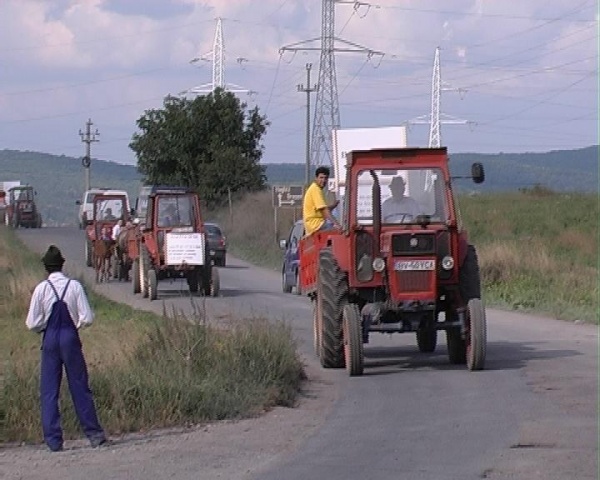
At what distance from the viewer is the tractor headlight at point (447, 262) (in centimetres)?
1658

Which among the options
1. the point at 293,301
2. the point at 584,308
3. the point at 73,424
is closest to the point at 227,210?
the point at 293,301

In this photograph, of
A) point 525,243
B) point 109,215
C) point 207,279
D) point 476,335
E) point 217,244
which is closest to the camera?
point 476,335

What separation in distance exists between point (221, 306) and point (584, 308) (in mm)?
7175

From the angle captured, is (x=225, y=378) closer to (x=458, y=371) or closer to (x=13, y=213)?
(x=458, y=371)

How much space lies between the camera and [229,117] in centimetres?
6775

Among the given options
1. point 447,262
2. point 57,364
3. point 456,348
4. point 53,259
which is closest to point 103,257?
point 456,348

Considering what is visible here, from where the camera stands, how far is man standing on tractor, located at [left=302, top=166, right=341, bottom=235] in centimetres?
1772

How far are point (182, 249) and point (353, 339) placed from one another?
14.8m

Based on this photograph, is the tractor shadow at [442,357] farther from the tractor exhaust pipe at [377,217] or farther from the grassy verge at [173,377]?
the grassy verge at [173,377]

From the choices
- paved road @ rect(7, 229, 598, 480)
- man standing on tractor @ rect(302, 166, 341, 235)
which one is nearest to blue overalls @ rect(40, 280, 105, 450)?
paved road @ rect(7, 229, 598, 480)

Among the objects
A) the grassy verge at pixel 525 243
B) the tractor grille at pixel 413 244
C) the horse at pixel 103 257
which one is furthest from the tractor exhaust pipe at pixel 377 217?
the horse at pixel 103 257

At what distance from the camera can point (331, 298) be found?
17.0m

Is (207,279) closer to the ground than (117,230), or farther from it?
closer to the ground

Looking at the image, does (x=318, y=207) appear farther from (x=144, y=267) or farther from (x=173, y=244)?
(x=144, y=267)
